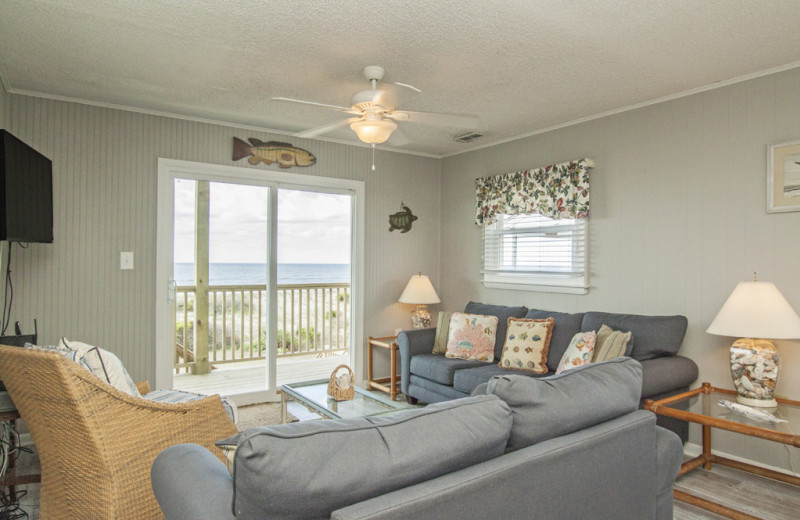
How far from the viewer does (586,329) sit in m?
3.56

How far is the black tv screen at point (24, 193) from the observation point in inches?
96.7

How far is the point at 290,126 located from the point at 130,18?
6.45 feet

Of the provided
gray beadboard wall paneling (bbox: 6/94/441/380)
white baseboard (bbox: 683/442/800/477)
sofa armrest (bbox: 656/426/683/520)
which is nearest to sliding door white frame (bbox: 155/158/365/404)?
gray beadboard wall paneling (bbox: 6/94/441/380)

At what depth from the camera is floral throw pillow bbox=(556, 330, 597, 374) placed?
3188 mm

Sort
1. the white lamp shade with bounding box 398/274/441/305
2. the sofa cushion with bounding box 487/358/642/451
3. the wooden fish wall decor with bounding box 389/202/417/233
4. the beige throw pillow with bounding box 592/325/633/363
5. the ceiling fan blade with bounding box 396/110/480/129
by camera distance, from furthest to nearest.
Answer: the wooden fish wall decor with bounding box 389/202/417/233 < the white lamp shade with bounding box 398/274/441/305 < the beige throw pillow with bounding box 592/325/633/363 < the ceiling fan blade with bounding box 396/110/480/129 < the sofa cushion with bounding box 487/358/642/451

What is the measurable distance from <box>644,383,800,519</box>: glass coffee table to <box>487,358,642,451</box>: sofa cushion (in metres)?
0.93

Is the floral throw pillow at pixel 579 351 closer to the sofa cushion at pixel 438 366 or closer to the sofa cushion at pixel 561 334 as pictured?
the sofa cushion at pixel 561 334

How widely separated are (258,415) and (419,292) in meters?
1.87

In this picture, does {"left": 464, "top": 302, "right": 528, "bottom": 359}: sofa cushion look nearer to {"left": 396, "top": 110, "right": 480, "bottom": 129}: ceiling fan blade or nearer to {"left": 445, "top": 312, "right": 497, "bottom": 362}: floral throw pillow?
{"left": 445, "top": 312, "right": 497, "bottom": 362}: floral throw pillow

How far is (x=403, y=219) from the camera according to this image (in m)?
5.25

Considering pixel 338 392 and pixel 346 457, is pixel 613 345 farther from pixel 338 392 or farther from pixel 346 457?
pixel 346 457

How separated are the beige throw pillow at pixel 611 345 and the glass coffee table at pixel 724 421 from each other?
19.0 inches

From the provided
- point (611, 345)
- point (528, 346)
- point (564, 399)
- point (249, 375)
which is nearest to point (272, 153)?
point (249, 375)

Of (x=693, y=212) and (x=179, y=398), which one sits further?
(x=693, y=212)
